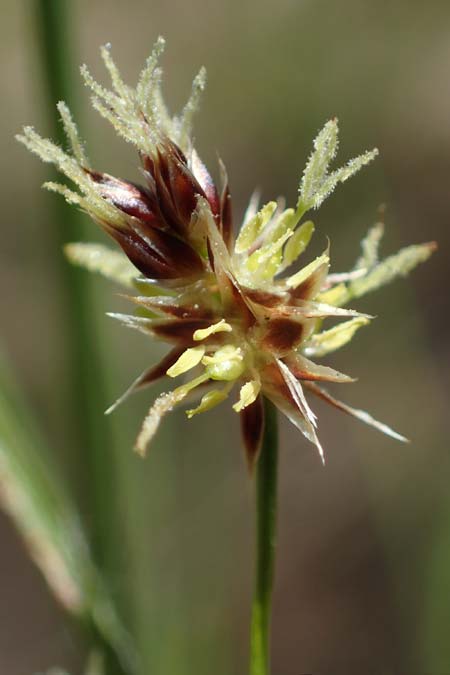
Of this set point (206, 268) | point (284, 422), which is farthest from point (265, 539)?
point (284, 422)

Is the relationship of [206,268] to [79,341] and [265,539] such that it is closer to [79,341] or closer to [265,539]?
[265,539]

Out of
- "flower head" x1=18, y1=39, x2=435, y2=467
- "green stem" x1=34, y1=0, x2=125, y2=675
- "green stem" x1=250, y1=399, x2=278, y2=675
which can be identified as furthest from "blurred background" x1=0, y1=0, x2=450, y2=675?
"green stem" x1=250, y1=399, x2=278, y2=675

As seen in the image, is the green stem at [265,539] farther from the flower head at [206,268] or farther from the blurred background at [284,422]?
the blurred background at [284,422]

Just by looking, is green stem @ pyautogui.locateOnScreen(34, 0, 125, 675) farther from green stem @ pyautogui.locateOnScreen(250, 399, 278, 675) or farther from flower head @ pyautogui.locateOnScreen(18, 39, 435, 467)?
green stem @ pyautogui.locateOnScreen(250, 399, 278, 675)

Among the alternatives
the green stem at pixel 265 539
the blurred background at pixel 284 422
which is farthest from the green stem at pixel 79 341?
the green stem at pixel 265 539

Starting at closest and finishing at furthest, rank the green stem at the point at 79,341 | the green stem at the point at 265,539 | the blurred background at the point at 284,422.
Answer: the green stem at the point at 265,539, the green stem at the point at 79,341, the blurred background at the point at 284,422
